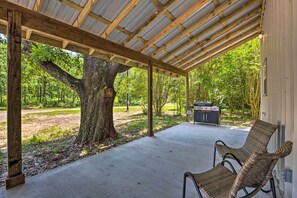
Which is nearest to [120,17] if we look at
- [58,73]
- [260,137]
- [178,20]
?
[178,20]

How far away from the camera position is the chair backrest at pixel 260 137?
7.02 feet

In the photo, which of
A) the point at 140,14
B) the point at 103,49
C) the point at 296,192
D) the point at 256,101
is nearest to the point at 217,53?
the point at 256,101

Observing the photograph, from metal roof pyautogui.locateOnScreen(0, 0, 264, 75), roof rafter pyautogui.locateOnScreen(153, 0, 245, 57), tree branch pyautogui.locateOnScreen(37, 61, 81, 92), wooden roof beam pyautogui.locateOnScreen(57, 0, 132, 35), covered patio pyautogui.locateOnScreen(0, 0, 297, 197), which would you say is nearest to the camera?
covered patio pyautogui.locateOnScreen(0, 0, 297, 197)

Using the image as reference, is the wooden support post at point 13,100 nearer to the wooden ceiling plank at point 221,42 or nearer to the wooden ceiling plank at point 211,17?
the wooden ceiling plank at point 211,17

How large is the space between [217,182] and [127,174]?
4.79 feet

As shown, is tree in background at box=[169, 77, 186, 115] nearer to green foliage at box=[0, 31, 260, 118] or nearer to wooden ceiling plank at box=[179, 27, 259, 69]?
green foliage at box=[0, 31, 260, 118]

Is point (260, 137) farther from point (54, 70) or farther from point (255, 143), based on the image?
point (54, 70)

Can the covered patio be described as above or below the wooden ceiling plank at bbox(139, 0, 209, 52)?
below

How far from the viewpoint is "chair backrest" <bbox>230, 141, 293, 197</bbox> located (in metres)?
1.11

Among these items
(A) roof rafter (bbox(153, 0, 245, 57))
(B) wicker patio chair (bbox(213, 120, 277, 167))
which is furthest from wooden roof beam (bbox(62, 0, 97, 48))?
(B) wicker patio chair (bbox(213, 120, 277, 167))

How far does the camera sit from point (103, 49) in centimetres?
349

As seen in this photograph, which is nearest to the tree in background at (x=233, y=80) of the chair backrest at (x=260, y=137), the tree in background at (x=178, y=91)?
the tree in background at (x=178, y=91)

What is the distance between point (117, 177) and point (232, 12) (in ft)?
14.3

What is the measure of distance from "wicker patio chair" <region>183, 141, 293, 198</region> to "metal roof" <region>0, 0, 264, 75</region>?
2.70 m
